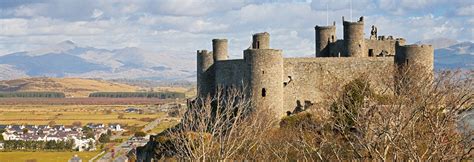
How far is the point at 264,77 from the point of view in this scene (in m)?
41.7

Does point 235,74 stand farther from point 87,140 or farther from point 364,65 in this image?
point 87,140

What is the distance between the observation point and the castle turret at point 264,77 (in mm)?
41625

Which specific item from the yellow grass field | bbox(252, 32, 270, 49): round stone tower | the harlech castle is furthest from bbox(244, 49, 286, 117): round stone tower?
the yellow grass field

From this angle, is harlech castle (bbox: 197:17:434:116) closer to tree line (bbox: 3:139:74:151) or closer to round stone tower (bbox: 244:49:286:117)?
round stone tower (bbox: 244:49:286:117)

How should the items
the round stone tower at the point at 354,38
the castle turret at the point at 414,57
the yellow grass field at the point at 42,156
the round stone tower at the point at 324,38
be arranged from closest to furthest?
the castle turret at the point at 414,57 → the round stone tower at the point at 354,38 → the round stone tower at the point at 324,38 → the yellow grass field at the point at 42,156

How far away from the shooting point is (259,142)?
109 ft

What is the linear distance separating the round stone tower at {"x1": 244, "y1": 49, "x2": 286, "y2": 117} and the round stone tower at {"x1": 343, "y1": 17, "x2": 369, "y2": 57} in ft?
19.9

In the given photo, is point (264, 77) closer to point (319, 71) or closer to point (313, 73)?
point (313, 73)

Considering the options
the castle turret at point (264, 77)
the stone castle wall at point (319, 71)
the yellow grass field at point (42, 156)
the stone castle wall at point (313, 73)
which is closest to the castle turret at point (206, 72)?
the stone castle wall at point (313, 73)

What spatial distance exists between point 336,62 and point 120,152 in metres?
55.5

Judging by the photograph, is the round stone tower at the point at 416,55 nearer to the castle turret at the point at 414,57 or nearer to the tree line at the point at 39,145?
the castle turret at the point at 414,57

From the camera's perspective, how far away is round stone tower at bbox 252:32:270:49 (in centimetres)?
4588

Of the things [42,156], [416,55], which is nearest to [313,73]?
[416,55]

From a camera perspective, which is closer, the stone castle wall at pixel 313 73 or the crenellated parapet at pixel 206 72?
the stone castle wall at pixel 313 73
